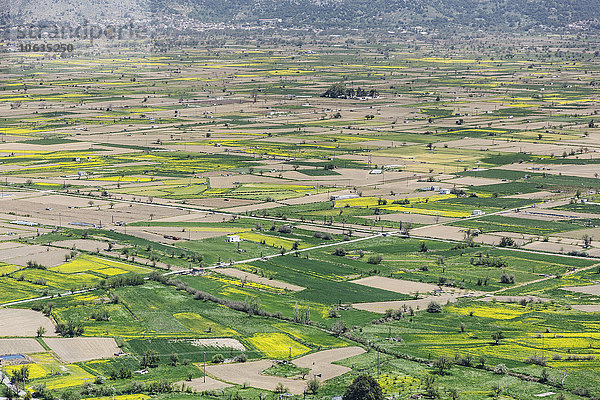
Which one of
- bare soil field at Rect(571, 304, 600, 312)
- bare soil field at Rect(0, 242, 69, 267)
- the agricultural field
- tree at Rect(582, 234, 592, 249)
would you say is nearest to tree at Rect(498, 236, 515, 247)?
the agricultural field

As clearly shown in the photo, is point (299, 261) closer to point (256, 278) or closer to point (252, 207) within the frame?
point (256, 278)

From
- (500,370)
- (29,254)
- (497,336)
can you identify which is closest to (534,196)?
(497,336)

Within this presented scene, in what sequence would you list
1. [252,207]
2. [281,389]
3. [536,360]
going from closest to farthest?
[281,389] < [536,360] < [252,207]

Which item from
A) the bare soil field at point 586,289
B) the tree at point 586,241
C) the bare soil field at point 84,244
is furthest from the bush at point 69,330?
the tree at point 586,241

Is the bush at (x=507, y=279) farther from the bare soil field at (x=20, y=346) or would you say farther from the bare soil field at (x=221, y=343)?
the bare soil field at (x=20, y=346)

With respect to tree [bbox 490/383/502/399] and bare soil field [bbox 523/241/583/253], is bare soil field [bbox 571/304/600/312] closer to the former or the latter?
bare soil field [bbox 523/241/583/253]

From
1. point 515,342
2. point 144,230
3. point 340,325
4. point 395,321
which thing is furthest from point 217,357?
point 144,230
